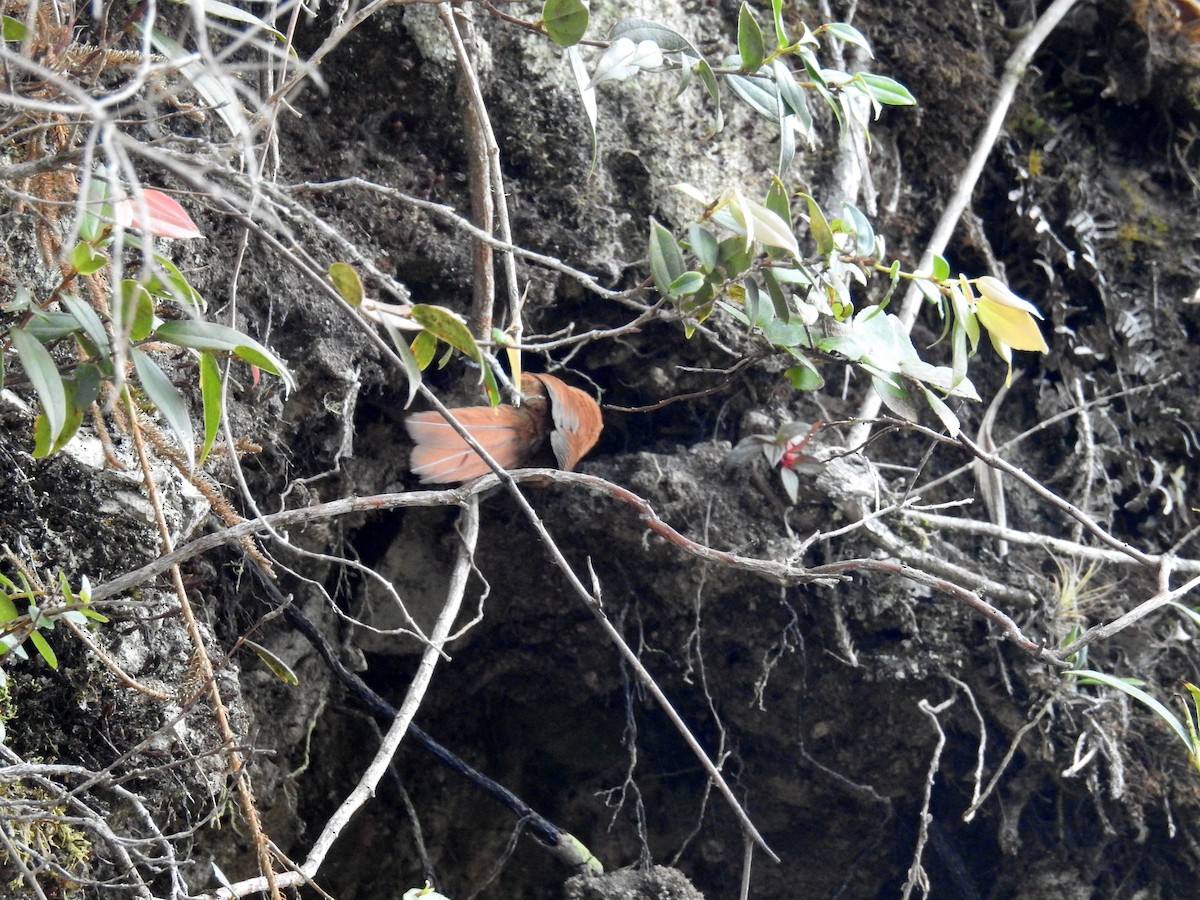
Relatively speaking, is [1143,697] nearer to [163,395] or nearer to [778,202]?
[778,202]

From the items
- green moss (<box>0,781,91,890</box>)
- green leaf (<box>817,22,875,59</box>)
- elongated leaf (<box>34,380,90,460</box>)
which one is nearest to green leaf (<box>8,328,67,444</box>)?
elongated leaf (<box>34,380,90,460</box>)

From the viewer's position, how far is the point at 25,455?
101 centimetres

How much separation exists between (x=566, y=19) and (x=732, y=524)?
31.3 inches

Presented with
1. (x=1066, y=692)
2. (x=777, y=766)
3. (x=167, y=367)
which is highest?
(x=167, y=367)

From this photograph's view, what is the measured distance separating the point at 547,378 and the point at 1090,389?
1054mm

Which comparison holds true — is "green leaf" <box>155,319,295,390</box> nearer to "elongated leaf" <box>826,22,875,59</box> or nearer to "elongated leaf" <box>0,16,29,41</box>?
"elongated leaf" <box>0,16,29,41</box>

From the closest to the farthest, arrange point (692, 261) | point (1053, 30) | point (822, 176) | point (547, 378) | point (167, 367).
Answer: point (167, 367), point (692, 261), point (547, 378), point (822, 176), point (1053, 30)

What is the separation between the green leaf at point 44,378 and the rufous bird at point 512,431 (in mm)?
715

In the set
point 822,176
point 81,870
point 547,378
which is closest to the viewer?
point 81,870

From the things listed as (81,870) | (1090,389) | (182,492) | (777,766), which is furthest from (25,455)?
(1090,389)

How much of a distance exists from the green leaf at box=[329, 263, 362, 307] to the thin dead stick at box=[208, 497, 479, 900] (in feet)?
1.20

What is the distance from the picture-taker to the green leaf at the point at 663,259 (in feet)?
3.74

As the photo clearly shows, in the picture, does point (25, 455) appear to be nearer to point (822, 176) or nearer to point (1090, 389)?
point (822, 176)

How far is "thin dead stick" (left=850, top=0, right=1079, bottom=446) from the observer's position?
5.30 feet
